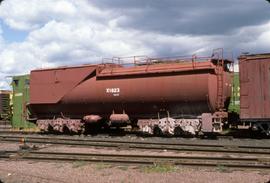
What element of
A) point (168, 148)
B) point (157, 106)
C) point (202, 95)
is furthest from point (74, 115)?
point (168, 148)

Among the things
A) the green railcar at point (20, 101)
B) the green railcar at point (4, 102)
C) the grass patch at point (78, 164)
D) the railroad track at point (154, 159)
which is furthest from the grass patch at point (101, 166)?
the green railcar at point (4, 102)

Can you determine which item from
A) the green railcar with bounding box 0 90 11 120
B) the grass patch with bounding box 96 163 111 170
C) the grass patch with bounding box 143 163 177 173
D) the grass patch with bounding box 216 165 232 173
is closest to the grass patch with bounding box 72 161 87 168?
the grass patch with bounding box 96 163 111 170

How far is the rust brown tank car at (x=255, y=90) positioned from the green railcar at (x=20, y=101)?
15.8 meters

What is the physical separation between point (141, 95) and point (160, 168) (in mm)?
10990

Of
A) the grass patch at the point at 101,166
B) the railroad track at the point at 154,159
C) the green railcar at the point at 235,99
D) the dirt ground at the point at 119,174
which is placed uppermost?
the green railcar at the point at 235,99

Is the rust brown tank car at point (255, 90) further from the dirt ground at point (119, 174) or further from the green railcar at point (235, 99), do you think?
the dirt ground at point (119, 174)

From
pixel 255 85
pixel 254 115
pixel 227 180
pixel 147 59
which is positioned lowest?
pixel 227 180

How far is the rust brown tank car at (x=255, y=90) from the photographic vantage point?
1991cm

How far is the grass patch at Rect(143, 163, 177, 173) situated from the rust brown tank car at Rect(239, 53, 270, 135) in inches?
377

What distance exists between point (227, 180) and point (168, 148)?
5.99 metres

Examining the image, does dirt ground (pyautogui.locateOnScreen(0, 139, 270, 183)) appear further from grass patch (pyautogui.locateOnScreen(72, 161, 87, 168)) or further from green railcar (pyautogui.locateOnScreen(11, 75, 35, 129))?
green railcar (pyautogui.locateOnScreen(11, 75, 35, 129))

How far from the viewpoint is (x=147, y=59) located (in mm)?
23344

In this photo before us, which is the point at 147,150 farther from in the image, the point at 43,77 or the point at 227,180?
the point at 43,77

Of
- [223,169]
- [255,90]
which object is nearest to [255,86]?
[255,90]
